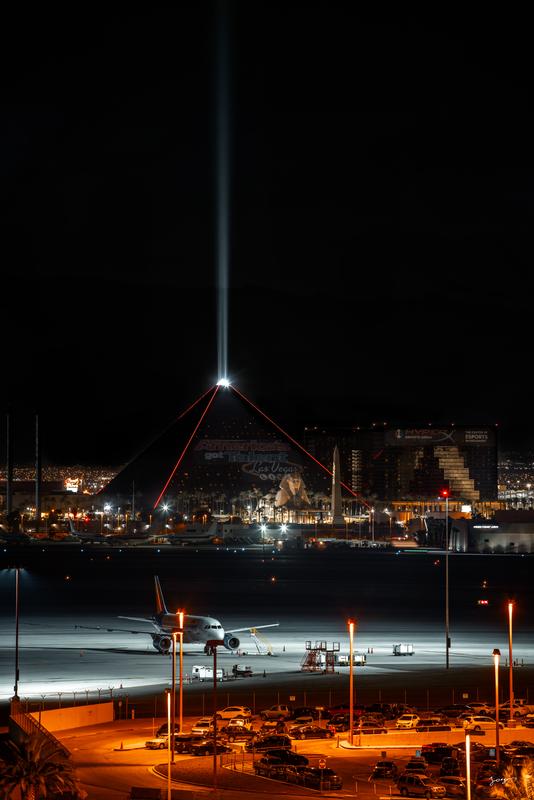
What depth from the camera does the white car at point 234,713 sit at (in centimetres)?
2739

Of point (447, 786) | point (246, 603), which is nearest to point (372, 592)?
point (246, 603)

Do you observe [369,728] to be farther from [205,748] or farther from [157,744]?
[157,744]

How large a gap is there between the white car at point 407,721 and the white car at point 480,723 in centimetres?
88

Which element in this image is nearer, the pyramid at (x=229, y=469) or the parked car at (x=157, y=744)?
the parked car at (x=157, y=744)

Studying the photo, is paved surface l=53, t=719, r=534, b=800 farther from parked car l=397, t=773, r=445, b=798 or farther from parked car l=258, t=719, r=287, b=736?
parked car l=258, t=719, r=287, b=736

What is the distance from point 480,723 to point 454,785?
6.18 meters

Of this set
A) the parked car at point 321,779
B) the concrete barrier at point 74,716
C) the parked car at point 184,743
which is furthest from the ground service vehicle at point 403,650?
the parked car at point 321,779

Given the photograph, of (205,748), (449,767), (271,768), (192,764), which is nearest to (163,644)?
(205,748)

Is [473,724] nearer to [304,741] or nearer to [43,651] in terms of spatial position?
[304,741]

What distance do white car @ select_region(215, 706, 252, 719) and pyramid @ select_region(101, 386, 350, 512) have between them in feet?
503

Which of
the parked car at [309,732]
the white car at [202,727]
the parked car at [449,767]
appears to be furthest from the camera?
the parked car at [309,732]

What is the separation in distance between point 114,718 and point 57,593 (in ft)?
165

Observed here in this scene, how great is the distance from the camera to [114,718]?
2817 centimetres

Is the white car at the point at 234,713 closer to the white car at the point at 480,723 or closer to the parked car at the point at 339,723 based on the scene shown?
the parked car at the point at 339,723
